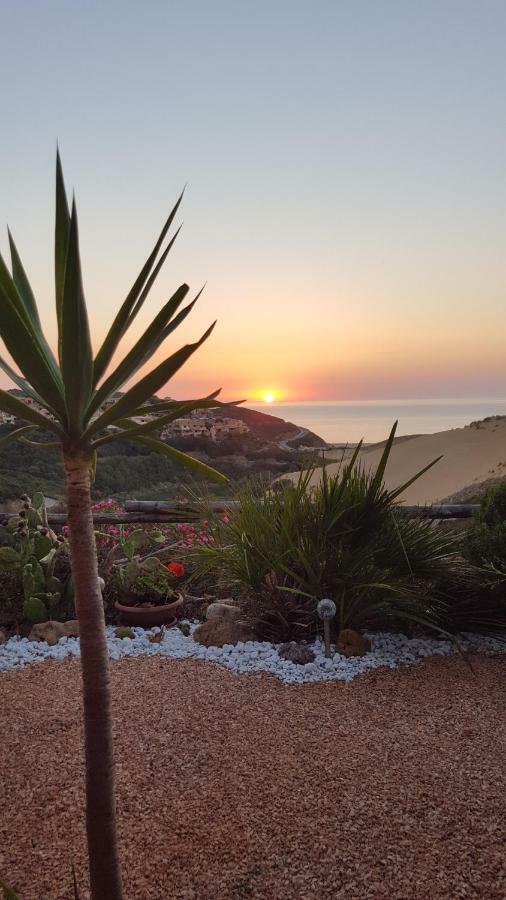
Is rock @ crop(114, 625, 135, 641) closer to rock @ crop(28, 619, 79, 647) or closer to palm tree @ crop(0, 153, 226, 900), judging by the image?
rock @ crop(28, 619, 79, 647)

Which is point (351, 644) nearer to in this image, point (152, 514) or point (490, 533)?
point (490, 533)

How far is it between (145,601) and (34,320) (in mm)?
3863

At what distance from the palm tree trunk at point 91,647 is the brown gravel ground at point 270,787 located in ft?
2.19

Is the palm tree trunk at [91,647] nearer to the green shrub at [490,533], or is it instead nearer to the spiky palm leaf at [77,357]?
the spiky palm leaf at [77,357]

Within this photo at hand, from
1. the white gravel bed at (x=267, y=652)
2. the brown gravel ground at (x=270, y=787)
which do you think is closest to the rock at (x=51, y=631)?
the white gravel bed at (x=267, y=652)

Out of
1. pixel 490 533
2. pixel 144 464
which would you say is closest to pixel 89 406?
pixel 490 533

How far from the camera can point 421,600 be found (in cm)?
439

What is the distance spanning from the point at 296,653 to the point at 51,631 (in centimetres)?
181

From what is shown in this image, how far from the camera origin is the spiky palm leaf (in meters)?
1.29

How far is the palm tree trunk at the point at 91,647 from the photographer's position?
1.46 m

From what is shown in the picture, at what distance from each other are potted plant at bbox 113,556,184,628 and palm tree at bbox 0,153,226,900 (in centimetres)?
338

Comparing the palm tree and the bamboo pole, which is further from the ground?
the palm tree

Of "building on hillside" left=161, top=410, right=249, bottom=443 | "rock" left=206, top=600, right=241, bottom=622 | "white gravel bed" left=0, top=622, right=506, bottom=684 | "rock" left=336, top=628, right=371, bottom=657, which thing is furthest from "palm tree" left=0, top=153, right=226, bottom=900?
"building on hillside" left=161, top=410, right=249, bottom=443

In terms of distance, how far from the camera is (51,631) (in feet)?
15.0
